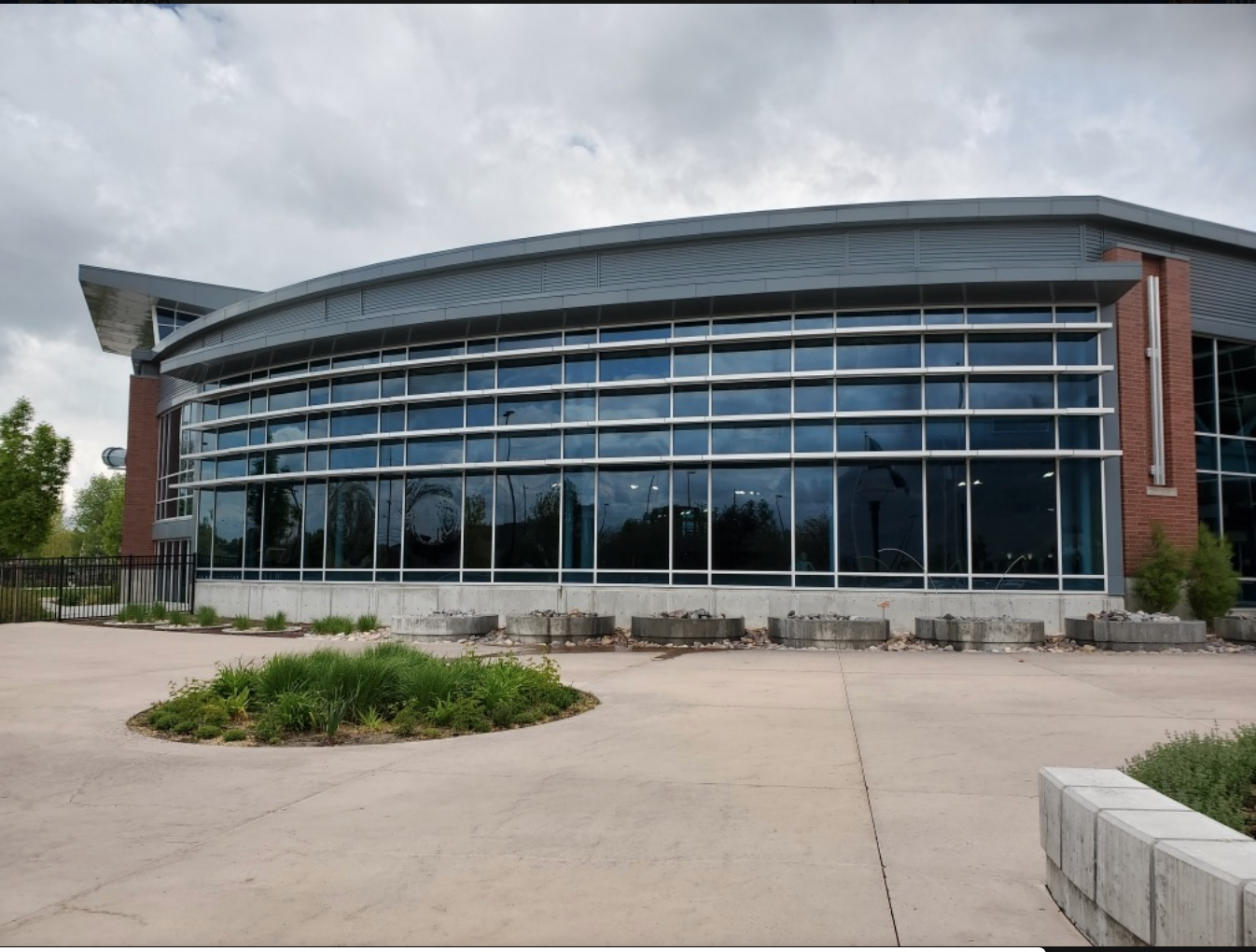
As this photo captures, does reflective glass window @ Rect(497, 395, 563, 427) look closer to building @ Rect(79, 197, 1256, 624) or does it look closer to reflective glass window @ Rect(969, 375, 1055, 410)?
building @ Rect(79, 197, 1256, 624)

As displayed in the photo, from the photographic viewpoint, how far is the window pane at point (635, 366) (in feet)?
71.4

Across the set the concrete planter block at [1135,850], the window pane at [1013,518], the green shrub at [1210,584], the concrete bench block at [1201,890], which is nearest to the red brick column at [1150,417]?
the green shrub at [1210,584]

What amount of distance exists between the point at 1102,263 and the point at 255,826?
19004 mm

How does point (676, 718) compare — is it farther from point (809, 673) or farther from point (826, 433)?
point (826, 433)

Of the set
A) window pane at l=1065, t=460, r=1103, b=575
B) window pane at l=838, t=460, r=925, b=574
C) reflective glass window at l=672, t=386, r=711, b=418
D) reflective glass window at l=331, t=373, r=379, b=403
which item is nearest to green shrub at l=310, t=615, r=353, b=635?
reflective glass window at l=331, t=373, r=379, b=403

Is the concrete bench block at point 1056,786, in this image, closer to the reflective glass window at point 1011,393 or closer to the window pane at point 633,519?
the reflective glass window at point 1011,393

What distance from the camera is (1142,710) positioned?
1004cm

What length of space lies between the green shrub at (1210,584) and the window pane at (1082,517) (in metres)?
1.83

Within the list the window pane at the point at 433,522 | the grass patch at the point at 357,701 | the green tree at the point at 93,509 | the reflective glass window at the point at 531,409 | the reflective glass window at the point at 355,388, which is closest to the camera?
the grass patch at the point at 357,701

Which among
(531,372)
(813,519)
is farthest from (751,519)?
(531,372)

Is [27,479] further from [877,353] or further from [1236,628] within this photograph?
[1236,628]

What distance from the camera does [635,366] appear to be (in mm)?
22000

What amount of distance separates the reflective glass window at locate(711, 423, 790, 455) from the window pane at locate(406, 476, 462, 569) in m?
6.74

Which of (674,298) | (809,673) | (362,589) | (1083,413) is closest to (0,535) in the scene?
(362,589)
